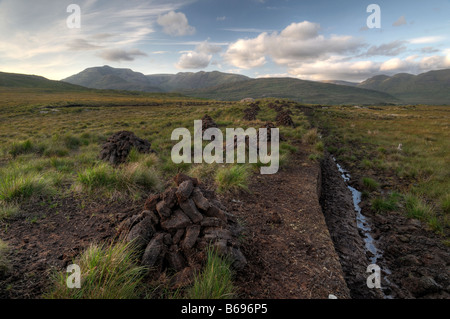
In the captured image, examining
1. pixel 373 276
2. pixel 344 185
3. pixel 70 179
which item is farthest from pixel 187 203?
pixel 344 185

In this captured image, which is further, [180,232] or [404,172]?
[404,172]

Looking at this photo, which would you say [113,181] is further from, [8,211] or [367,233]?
[367,233]

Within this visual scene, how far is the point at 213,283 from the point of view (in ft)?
9.39

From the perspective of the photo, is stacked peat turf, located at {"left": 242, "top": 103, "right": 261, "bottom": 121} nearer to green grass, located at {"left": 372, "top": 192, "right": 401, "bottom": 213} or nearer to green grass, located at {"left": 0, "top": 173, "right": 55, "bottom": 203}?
green grass, located at {"left": 372, "top": 192, "right": 401, "bottom": 213}

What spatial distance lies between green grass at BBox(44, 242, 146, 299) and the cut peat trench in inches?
160

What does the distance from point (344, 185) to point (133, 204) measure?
8837mm

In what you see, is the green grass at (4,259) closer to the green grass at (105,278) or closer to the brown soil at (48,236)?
the brown soil at (48,236)

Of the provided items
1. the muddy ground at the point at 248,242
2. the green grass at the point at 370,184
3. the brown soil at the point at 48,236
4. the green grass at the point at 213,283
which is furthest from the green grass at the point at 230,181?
the green grass at the point at 370,184

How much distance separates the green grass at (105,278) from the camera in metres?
2.55

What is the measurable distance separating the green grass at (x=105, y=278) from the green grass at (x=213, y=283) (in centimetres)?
76

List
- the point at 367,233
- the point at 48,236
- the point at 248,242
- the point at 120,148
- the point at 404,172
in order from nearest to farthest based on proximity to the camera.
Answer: the point at 48,236 < the point at 248,242 < the point at 367,233 < the point at 120,148 < the point at 404,172

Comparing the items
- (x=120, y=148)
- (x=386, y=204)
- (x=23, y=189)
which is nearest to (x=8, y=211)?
(x=23, y=189)

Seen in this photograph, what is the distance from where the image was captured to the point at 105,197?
565 centimetres

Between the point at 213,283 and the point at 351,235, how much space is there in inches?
203
